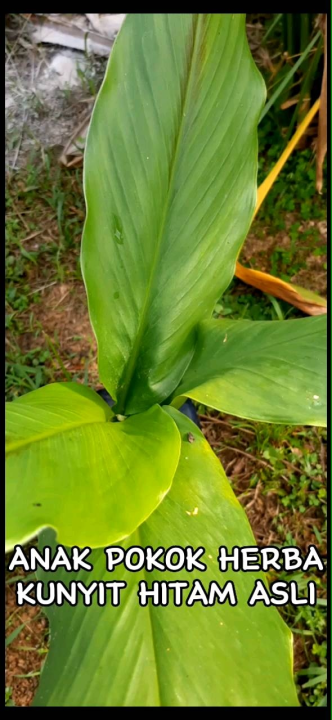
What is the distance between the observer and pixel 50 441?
1.98ft

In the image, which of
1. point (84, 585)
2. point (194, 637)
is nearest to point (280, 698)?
point (194, 637)

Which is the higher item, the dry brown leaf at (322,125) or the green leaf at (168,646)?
the dry brown leaf at (322,125)

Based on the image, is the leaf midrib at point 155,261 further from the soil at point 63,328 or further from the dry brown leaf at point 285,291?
the dry brown leaf at point 285,291

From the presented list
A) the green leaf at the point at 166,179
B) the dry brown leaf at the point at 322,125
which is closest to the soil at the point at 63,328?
the dry brown leaf at the point at 322,125

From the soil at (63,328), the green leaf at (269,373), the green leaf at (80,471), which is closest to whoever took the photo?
the green leaf at (80,471)

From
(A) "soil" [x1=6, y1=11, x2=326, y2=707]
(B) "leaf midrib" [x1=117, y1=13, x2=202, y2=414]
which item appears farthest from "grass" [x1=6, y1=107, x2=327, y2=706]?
(B) "leaf midrib" [x1=117, y1=13, x2=202, y2=414]

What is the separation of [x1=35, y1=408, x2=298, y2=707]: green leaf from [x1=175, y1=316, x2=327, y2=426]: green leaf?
0.18 metres

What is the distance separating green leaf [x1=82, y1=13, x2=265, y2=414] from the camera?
73 centimetres

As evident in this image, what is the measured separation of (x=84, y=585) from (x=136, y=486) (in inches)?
6.7

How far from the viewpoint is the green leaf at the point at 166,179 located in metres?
0.73

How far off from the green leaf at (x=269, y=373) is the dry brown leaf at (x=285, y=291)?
0.45 m

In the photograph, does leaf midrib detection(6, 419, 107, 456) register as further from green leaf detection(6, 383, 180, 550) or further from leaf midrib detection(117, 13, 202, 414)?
leaf midrib detection(117, 13, 202, 414)

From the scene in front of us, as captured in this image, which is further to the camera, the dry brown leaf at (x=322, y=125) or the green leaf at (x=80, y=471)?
the dry brown leaf at (x=322, y=125)
